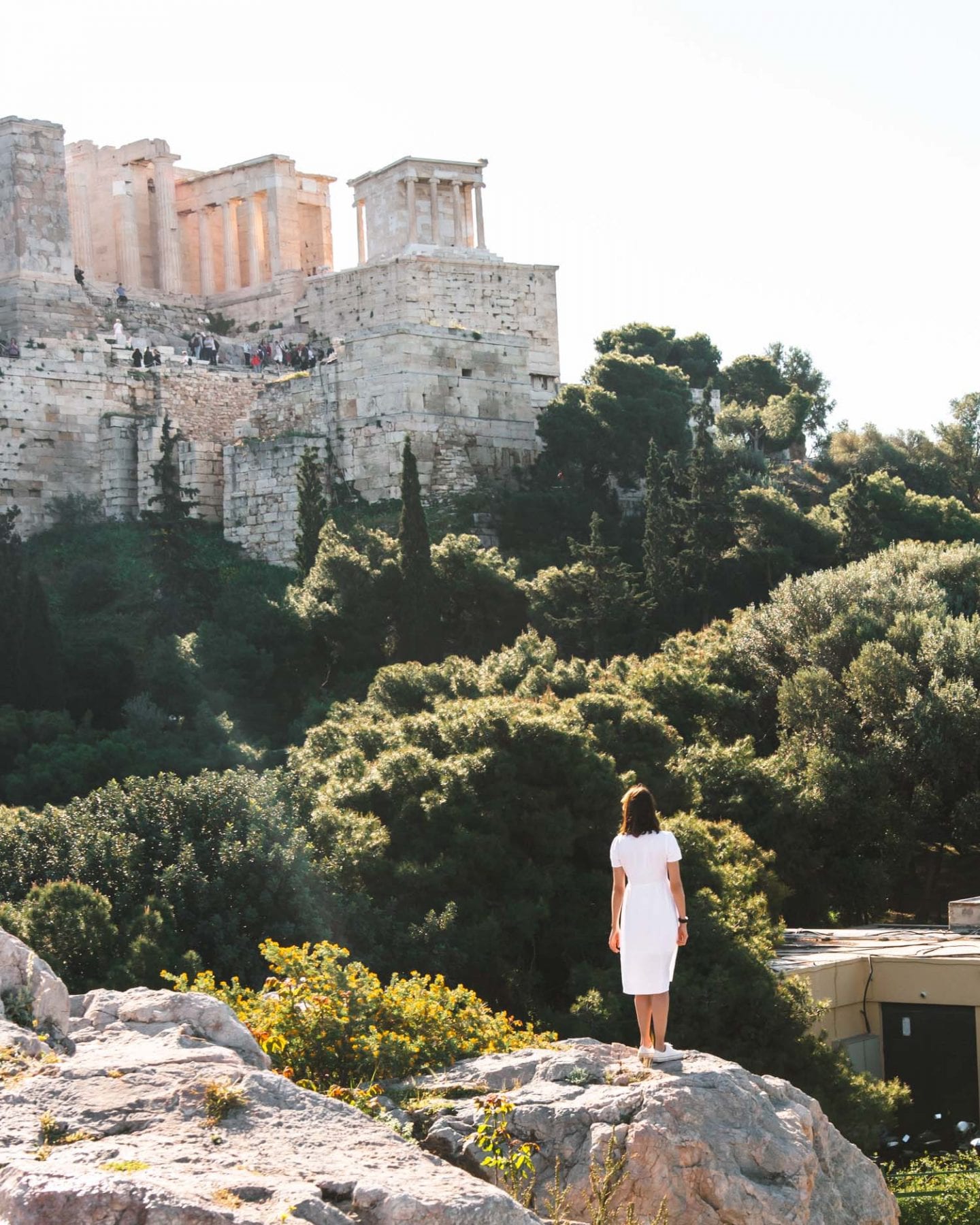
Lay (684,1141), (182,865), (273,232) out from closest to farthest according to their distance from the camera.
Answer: (684,1141) → (182,865) → (273,232)

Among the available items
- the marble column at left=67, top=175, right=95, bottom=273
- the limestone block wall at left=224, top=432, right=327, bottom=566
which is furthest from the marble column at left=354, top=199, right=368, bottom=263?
the limestone block wall at left=224, top=432, right=327, bottom=566

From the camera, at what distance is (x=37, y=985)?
8.47 metres

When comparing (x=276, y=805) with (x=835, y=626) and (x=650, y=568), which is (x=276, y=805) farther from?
(x=650, y=568)

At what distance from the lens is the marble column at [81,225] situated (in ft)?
174

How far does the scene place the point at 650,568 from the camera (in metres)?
35.8

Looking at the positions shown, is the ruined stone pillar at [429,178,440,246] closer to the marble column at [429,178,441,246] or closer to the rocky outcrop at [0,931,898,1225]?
the marble column at [429,178,441,246]

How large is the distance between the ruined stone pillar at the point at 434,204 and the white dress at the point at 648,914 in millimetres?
44175

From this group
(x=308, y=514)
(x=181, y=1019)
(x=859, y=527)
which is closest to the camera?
(x=181, y=1019)

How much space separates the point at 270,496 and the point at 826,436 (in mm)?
19695

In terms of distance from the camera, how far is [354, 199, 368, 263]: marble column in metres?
54.2

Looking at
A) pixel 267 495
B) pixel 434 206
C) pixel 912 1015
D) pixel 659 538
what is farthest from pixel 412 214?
pixel 912 1015

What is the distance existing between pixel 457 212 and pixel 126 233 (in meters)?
8.56

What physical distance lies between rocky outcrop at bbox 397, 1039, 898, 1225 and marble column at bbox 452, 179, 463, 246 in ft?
147

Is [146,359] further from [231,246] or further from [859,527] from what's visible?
[859,527]
